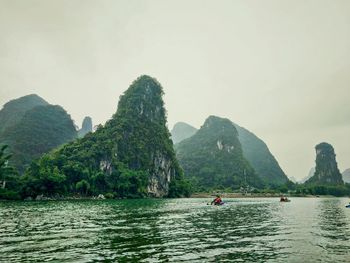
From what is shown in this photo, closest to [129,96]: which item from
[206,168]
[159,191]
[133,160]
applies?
[133,160]

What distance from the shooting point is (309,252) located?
44.8 ft

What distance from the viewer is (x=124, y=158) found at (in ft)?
341

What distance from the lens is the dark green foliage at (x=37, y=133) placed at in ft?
399

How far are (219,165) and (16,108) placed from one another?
119 m

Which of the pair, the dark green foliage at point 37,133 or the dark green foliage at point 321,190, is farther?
the dark green foliage at point 321,190

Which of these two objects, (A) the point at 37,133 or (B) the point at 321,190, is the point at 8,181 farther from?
(B) the point at 321,190

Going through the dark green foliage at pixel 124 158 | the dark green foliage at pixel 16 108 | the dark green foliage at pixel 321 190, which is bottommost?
the dark green foliage at pixel 321 190

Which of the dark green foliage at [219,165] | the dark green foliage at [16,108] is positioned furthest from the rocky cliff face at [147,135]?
the dark green foliage at [16,108]

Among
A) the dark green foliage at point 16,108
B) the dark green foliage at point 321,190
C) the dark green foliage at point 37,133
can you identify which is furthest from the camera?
the dark green foliage at point 16,108

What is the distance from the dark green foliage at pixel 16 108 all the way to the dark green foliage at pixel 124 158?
252 ft

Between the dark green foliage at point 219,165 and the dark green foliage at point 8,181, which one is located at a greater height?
the dark green foliage at point 219,165

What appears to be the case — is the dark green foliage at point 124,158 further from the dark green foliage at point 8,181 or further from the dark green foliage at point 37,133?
the dark green foliage at point 37,133

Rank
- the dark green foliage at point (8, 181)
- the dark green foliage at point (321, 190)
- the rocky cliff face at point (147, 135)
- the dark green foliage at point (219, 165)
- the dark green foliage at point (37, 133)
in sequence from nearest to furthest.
→ 1. the dark green foliage at point (8, 181)
2. the rocky cliff face at point (147, 135)
3. the dark green foliage at point (37, 133)
4. the dark green foliage at point (321, 190)
5. the dark green foliage at point (219, 165)

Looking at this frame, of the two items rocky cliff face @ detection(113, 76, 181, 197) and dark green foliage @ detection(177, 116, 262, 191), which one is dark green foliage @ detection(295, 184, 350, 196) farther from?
rocky cliff face @ detection(113, 76, 181, 197)
